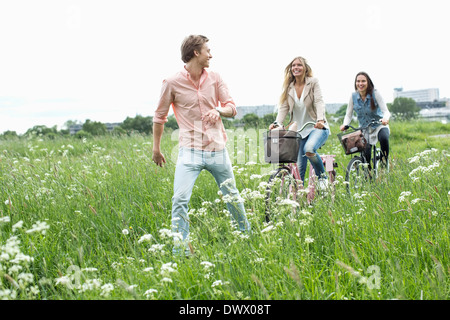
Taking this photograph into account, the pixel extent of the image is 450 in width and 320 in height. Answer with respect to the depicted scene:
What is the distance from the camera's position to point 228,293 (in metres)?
2.95

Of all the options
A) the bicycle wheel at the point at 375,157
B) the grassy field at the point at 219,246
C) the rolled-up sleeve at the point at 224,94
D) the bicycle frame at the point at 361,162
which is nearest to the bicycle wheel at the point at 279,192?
the grassy field at the point at 219,246

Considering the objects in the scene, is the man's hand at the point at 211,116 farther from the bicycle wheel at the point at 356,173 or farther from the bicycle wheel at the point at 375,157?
the bicycle wheel at the point at 375,157

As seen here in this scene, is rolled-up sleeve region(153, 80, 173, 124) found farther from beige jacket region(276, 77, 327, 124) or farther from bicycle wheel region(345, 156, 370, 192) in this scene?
bicycle wheel region(345, 156, 370, 192)

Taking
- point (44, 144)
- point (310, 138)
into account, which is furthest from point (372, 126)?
point (44, 144)

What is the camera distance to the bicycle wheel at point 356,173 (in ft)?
21.3

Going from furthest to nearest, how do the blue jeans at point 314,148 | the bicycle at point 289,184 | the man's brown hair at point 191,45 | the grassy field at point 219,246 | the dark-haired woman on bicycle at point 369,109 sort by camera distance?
the dark-haired woman on bicycle at point 369,109, the blue jeans at point 314,148, the bicycle at point 289,184, the man's brown hair at point 191,45, the grassy field at point 219,246

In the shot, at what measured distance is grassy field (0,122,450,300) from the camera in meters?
3.00

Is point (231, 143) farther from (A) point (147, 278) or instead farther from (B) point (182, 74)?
(A) point (147, 278)

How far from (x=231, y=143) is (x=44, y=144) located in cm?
650

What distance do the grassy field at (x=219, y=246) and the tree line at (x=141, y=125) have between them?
2696 mm

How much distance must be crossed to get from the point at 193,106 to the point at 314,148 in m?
2.05

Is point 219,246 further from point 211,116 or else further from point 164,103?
point 164,103

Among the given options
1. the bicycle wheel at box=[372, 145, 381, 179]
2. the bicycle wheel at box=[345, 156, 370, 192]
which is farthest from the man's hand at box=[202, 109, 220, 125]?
the bicycle wheel at box=[372, 145, 381, 179]

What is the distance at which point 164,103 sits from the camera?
15.6ft
